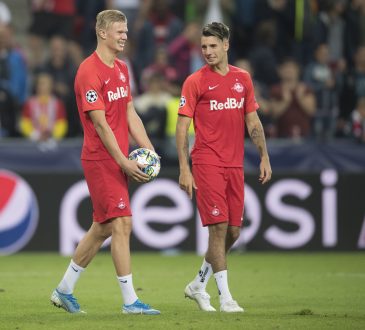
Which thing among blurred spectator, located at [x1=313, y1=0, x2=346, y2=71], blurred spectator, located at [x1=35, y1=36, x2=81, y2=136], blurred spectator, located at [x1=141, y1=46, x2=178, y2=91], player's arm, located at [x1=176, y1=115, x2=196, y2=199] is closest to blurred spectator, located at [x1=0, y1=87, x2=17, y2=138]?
blurred spectator, located at [x1=35, y1=36, x2=81, y2=136]

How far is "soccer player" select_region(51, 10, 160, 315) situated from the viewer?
30.6ft

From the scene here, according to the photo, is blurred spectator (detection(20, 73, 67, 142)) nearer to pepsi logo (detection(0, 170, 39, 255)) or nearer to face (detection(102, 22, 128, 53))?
pepsi logo (detection(0, 170, 39, 255))

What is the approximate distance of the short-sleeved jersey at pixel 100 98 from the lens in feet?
30.8

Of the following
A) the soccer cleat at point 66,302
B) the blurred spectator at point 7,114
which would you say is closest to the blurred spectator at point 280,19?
the blurred spectator at point 7,114

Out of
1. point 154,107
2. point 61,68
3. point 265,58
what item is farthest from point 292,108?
point 61,68

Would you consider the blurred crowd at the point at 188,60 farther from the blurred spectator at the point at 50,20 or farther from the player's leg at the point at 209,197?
the player's leg at the point at 209,197

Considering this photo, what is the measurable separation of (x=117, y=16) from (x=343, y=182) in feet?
25.4

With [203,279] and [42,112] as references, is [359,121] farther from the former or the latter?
[203,279]

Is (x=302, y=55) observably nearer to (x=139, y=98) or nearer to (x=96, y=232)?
(x=139, y=98)

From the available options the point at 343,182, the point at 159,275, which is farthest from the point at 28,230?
the point at 343,182

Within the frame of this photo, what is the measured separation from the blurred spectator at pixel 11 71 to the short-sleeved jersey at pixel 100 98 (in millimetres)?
8412

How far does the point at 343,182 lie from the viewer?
16594 mm

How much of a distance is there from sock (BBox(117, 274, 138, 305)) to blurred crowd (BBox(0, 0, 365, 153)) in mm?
7713

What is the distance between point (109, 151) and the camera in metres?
9.30
